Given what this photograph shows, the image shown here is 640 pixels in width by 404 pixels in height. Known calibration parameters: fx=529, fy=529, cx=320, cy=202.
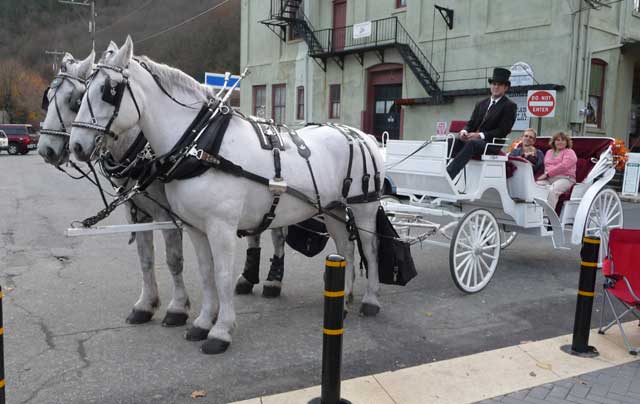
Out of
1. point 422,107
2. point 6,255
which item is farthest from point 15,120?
point 6,255

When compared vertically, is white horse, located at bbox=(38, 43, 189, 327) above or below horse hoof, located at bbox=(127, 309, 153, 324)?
above

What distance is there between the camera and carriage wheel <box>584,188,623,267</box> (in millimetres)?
7395

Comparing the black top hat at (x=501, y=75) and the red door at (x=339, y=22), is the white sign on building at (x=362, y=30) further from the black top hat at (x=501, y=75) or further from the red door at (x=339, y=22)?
the black top hat at (x=501, y=75)

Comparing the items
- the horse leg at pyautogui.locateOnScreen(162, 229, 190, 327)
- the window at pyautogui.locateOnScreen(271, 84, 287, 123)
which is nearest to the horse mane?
the horse leg at pyautogui.locateOnScreen(162, 229, 190, 327)

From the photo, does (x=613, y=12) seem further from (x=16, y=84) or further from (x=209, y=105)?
(x=16, y=84)

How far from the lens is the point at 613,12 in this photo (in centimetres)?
1648

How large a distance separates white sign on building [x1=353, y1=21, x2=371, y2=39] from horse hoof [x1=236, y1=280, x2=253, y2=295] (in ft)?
56.9

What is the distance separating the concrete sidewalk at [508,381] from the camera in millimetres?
3742

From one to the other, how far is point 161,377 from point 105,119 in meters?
1.99

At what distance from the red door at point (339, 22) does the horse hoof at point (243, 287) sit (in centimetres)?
1852

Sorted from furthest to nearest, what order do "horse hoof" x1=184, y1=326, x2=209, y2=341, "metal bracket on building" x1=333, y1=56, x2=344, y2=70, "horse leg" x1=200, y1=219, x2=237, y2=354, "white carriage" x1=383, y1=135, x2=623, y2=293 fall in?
"metal bracket on building" x1=333, y1=56, x2=344, y2=70, "white carriage" x1=383, y1=135, x2=623, y2=293, "horse hoof" x1=184, y1=326, x2=209, y2=341, "horse leg" x1=200, y1=219, x2=237, y2=354

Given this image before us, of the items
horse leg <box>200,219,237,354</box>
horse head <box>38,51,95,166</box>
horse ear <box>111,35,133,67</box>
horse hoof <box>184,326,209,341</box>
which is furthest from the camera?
horse hoof <box>184,326,209,341</box>

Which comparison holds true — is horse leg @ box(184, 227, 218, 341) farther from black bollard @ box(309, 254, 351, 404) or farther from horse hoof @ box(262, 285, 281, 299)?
black bollard @ box(309, 254, 351, 404)

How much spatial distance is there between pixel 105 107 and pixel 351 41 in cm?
1976
